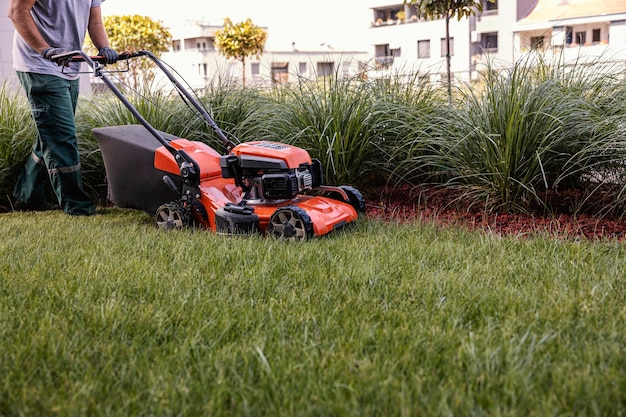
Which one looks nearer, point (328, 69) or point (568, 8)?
point (328, 69)

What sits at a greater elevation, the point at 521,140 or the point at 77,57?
the point at 77,57

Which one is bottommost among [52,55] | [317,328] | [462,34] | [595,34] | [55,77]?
[317,328]

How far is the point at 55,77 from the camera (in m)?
3.79

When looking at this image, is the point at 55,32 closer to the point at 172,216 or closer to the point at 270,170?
the point at 172,216

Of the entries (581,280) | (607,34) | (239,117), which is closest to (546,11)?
(607,34)

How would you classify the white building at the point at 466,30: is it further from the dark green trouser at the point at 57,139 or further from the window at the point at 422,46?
the dark green trouser at the point at 57,139

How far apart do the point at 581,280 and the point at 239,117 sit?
2.75 m

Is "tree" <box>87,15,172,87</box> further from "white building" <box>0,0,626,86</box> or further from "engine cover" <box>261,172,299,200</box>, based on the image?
"engine cover" <box>261,172,299,200</box>

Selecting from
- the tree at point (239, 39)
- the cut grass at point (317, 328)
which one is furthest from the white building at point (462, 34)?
the cut grass at point (317, 328)

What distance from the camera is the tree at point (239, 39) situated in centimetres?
2414

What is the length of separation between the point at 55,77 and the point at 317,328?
2.59 meters

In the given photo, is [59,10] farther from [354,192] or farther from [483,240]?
[483,240]

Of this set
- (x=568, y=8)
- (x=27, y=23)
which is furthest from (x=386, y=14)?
(x=27, y=23)

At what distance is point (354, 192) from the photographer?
131 inches
